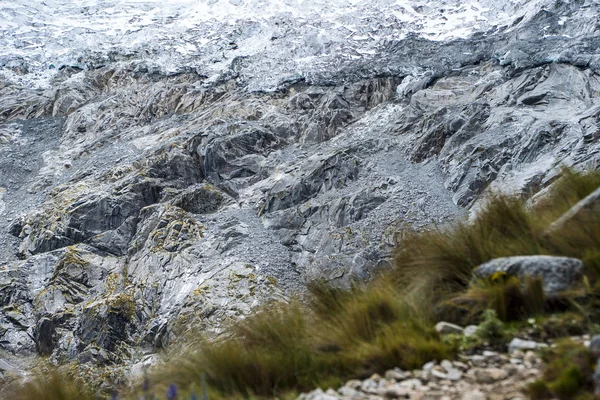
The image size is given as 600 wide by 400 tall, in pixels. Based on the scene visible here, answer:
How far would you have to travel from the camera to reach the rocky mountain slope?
19.5 meters

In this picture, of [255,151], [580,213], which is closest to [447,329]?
[580,213]

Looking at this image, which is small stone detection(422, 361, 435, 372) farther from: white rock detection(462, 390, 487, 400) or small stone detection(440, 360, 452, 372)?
white rock detection(462, 390, 487, 400)

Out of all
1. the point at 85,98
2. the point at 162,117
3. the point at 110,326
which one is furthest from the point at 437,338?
the point at 85,98

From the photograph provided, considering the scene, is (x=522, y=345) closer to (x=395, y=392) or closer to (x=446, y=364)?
(x=446, y=364)

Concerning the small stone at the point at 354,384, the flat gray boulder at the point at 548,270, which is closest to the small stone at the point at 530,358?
the flat gray boulder at the point at 548,270

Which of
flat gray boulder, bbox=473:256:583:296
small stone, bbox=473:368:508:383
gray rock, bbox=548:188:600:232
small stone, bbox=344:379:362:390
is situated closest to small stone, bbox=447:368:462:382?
small stone, bbox=473:368:508:383

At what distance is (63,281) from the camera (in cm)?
2198

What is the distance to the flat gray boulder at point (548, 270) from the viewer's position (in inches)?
161

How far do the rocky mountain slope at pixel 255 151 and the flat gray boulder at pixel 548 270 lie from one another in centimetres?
917

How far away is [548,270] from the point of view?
13.7ft

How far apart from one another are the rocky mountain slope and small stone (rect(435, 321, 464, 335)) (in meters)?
9.23

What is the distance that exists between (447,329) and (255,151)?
27.4m

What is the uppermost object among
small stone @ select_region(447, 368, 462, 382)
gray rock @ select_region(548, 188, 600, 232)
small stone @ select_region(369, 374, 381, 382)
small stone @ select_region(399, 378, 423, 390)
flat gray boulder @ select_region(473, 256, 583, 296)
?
gray rock @ select_region(548, 188, 600, 232)

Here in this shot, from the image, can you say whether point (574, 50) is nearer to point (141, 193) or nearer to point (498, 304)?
point (141, 193)
